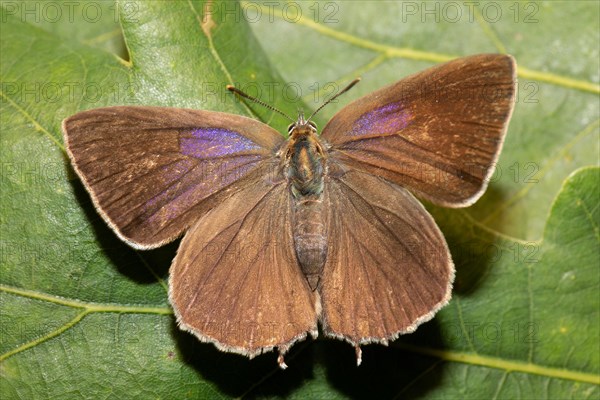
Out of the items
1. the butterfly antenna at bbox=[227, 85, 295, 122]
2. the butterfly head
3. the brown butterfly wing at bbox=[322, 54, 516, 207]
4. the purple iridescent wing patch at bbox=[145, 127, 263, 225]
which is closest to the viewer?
the brown butterfly wing at bbox=[322, 54, 516, 207]

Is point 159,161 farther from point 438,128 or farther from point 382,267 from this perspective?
point 438,128

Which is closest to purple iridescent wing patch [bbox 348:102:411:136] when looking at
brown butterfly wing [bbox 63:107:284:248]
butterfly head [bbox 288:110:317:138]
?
butterfly head [bbox 288:110:317:138]

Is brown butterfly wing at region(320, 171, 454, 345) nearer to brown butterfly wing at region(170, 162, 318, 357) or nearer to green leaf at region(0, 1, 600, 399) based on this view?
brown butterfly wing at region(170, 162, 318, 357)

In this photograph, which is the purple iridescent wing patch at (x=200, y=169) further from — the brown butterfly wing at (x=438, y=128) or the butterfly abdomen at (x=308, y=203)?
the brown butterfly wing at (x=438, y=128)

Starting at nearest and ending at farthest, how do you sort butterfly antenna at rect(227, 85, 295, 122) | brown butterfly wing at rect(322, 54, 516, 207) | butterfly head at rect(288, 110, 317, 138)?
1. brown butterfly wing at rect(322, 54, 516, 207)
2. butterfly head at rect(288, 110, 317, 138)
3. butterfly antenna at rect(227, 85, 295, 122)

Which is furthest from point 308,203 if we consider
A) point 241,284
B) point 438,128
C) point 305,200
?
point 438,128

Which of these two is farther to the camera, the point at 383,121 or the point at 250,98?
the point at 250,98
